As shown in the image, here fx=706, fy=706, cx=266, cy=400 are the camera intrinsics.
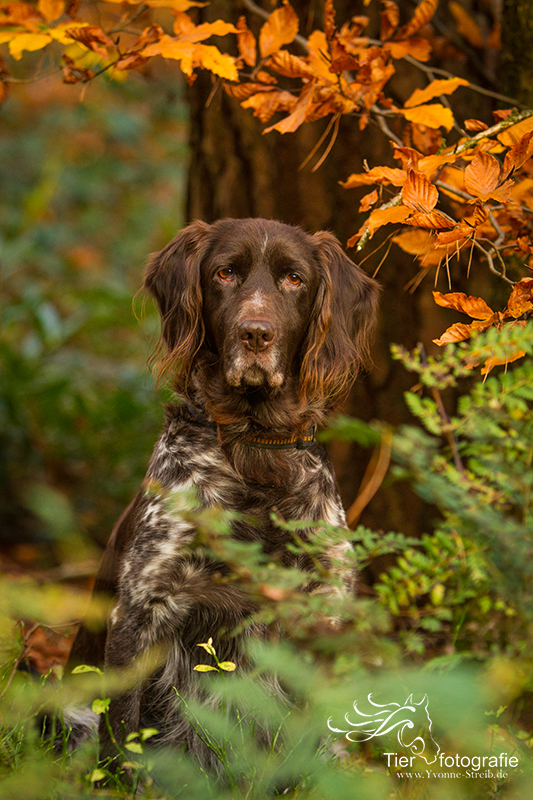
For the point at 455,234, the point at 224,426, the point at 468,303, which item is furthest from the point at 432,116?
the point at 224,426

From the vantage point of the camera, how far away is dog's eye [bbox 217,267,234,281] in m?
2.59

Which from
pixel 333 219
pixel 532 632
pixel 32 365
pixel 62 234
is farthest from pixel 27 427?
pixel 532 632

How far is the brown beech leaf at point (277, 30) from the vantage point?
8.00ft

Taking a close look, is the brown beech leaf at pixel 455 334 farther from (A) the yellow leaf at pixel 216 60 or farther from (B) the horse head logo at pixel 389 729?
(A) the yellow leaf at pixel 216 60

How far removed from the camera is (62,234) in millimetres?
7738

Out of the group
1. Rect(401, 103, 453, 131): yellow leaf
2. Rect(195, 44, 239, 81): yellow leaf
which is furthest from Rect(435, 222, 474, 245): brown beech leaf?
Rect(195, 44, 239, 81): yellow leaf

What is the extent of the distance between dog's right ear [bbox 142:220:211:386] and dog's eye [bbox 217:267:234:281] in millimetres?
87

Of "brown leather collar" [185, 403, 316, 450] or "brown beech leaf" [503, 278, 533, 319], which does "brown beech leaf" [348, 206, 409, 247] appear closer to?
"brown beech leaf" [503, 278, 533, 319]

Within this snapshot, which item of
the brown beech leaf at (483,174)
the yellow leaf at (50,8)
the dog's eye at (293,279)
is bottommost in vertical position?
the dog's eye at (293,279)

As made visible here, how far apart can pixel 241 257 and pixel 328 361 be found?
50 cm

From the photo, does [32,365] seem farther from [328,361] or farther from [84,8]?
[84,8]

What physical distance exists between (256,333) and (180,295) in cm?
46

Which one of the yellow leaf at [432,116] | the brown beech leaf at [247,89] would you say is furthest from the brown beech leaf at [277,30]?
the yellow leaf at [432,116]

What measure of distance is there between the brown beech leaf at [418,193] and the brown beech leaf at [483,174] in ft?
0.32
